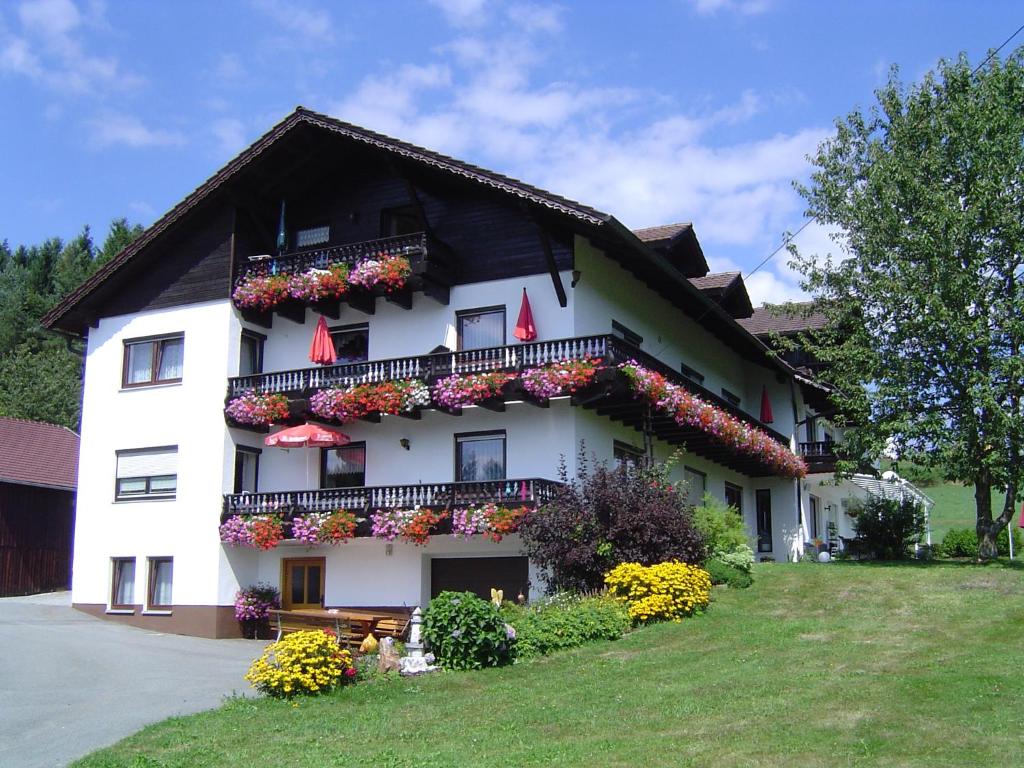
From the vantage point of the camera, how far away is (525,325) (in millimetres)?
26266

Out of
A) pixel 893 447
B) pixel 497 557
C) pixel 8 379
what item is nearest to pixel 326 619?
pixel 497 557

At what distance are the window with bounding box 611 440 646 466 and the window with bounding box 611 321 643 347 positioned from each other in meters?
2.60

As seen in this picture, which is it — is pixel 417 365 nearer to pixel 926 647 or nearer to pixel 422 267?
pixel 422 267

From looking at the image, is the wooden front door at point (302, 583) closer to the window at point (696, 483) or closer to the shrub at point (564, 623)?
the shrub at point (564, 623)

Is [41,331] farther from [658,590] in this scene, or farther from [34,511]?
[658,590]

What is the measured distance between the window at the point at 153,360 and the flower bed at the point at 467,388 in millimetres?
8260

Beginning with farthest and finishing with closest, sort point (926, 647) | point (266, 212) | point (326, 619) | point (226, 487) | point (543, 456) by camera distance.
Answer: point (266, 212) → point (226, 487) → point (543, 456) → point (326, 619) → point (926, 647)

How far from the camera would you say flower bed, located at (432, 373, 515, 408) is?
25281mm

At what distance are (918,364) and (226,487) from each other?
18013 millimetres

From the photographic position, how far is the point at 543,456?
26.1 m

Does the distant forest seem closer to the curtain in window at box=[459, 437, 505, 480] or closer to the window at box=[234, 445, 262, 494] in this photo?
the window at box=[234, 445, 262, 494]

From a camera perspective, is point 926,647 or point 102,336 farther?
point 102,336

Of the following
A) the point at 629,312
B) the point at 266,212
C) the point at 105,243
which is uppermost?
the point at 105,243

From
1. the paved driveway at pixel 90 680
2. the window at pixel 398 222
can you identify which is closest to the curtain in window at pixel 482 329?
the window at pixel 398 222
